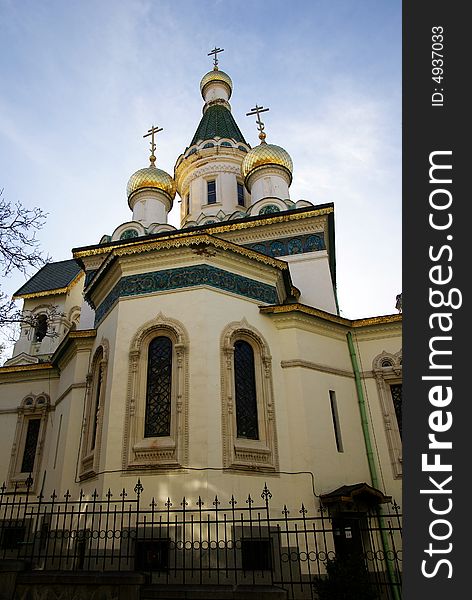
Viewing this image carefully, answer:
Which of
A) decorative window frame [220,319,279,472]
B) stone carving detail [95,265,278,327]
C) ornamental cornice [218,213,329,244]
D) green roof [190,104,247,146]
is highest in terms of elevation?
green roof [190,104,247,146]

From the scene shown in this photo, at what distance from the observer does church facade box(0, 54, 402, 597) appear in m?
8.62

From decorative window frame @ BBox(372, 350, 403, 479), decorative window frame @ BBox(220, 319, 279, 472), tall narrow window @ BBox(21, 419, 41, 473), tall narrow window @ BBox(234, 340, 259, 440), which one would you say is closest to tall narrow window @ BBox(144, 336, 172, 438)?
decorative window frame @ BBox(220, 319, 279, 472)

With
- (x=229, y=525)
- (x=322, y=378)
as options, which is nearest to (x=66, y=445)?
(x=229, y=525)

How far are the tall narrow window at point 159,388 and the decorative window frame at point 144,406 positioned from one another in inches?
4.1

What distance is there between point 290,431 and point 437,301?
619 cm

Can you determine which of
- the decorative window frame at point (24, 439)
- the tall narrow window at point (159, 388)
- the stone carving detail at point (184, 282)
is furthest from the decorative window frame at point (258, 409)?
the decorative window frame at point (24, 439)

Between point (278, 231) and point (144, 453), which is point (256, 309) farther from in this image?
point (278, 231)

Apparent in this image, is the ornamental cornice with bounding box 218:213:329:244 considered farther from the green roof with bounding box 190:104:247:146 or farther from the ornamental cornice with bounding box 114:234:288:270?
the green roof with bounding box 190:104:247:146

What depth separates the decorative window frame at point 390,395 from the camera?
10.4m

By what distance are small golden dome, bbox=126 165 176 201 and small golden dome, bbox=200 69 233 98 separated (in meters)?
9.54

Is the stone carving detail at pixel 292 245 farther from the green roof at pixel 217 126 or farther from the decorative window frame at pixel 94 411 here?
the green roof at pixel 217 126

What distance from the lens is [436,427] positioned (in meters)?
3.83

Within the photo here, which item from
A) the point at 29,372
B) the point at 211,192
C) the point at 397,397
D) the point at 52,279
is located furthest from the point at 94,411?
the point at 52,279

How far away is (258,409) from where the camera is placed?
Result: 31.5ft
